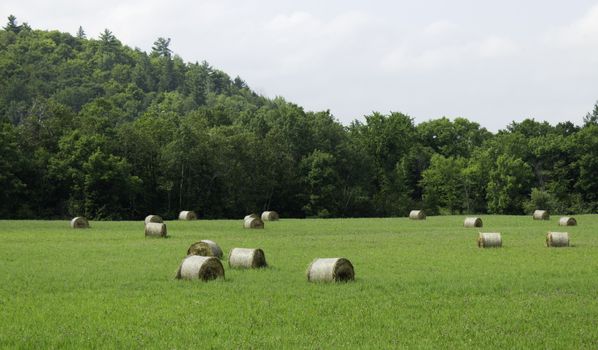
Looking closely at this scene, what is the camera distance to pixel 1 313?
16.1 metres

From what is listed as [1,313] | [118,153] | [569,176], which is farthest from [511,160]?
[1,313]

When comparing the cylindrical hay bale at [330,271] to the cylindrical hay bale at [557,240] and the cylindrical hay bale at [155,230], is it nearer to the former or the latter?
the cylindrical hay bale at [557,240]

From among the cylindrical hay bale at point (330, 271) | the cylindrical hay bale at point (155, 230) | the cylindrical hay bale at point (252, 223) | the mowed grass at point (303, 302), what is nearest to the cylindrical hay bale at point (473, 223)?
the cylindrical hay bale at point (252, 223)

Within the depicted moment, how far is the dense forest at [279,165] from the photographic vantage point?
81.1 m

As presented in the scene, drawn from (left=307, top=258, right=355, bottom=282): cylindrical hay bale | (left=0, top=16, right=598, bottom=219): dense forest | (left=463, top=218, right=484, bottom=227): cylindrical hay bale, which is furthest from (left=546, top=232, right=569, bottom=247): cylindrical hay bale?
(left=0, top=16, right=598, bottom=219): dense forest

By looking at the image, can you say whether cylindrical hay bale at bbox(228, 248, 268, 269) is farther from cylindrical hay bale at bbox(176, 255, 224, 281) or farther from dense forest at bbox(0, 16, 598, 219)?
dense forest at bbox(0, 16, 598, 219)

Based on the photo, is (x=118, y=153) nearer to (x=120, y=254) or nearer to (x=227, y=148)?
(x=227, y=148)

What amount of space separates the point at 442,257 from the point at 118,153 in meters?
64.2

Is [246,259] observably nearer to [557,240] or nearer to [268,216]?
[557,240]

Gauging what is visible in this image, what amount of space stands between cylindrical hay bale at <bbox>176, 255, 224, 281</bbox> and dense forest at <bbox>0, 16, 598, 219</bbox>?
5971cm

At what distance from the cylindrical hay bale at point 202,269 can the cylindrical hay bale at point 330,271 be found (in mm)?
2576

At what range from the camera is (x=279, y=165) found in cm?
9788

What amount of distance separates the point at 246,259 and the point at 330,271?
479 centimetres

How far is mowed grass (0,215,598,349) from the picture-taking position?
45.1 ft
